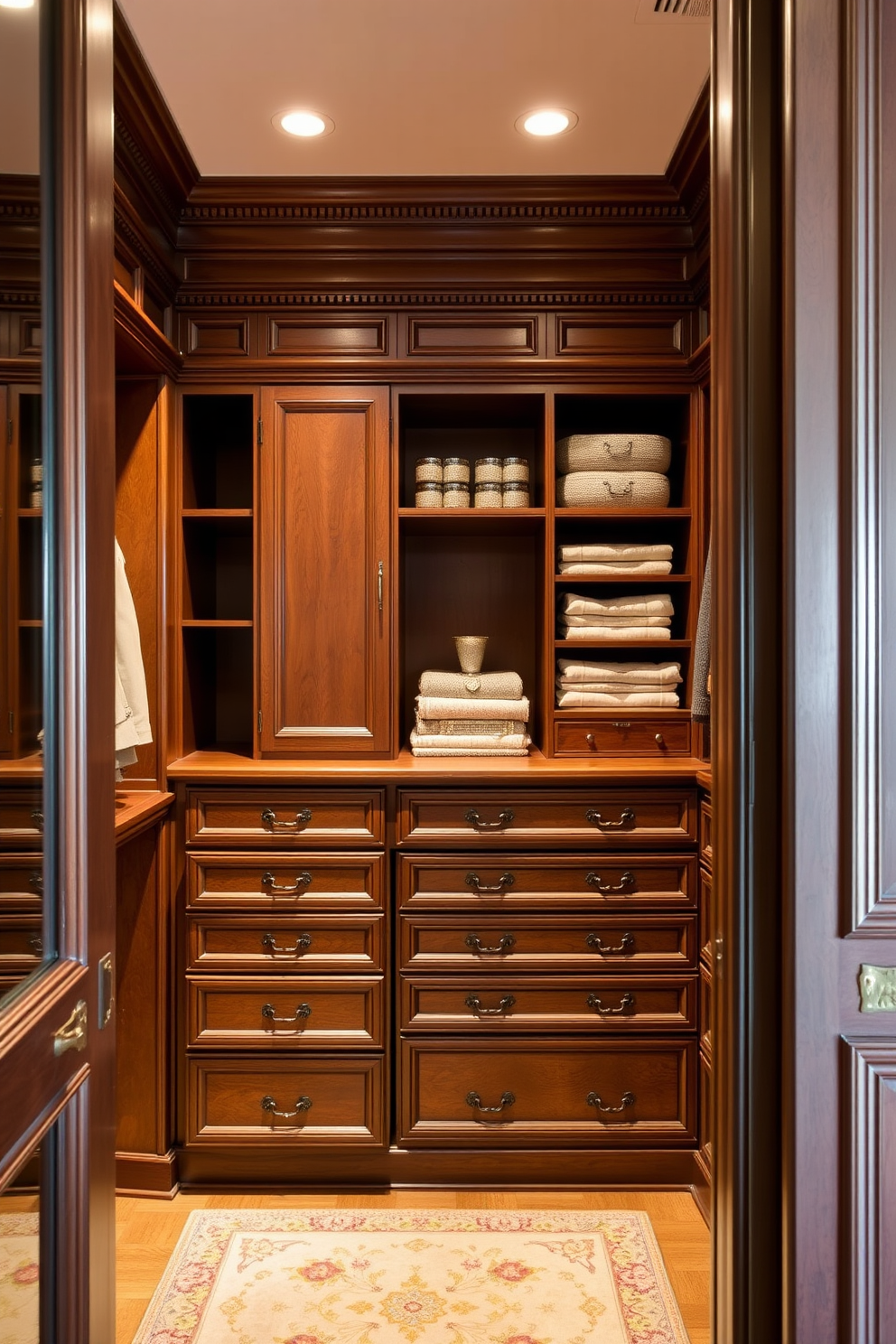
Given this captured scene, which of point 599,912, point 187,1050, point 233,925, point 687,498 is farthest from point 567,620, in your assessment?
point 187,1050

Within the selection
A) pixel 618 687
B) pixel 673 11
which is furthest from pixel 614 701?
pixel 673 11

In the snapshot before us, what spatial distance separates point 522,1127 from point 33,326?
2292 millimetres

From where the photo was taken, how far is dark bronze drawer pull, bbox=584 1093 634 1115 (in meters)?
2.57

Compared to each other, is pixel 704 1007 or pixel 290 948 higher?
pixel 290 948

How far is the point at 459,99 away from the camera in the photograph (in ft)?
7.10

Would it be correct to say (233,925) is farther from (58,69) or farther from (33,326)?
(58,69)

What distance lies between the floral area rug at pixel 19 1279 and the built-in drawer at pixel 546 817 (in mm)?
1596

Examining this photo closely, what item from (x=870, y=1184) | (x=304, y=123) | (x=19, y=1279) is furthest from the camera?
(x=304, y=123)

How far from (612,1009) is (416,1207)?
72 centimetres

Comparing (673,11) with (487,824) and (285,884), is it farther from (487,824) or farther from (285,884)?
(285,884)

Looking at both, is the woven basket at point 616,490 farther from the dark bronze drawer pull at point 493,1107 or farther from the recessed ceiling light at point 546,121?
the dark bronze drawer pull at point 493,1107

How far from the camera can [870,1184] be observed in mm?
1107

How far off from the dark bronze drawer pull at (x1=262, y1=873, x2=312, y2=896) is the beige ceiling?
184 cm

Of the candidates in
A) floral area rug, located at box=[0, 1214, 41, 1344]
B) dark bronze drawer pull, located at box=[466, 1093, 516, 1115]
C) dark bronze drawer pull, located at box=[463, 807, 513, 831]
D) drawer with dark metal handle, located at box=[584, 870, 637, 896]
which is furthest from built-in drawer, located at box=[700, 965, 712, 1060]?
floral area rug, located at box=[0, 1214, 41, 1344]
